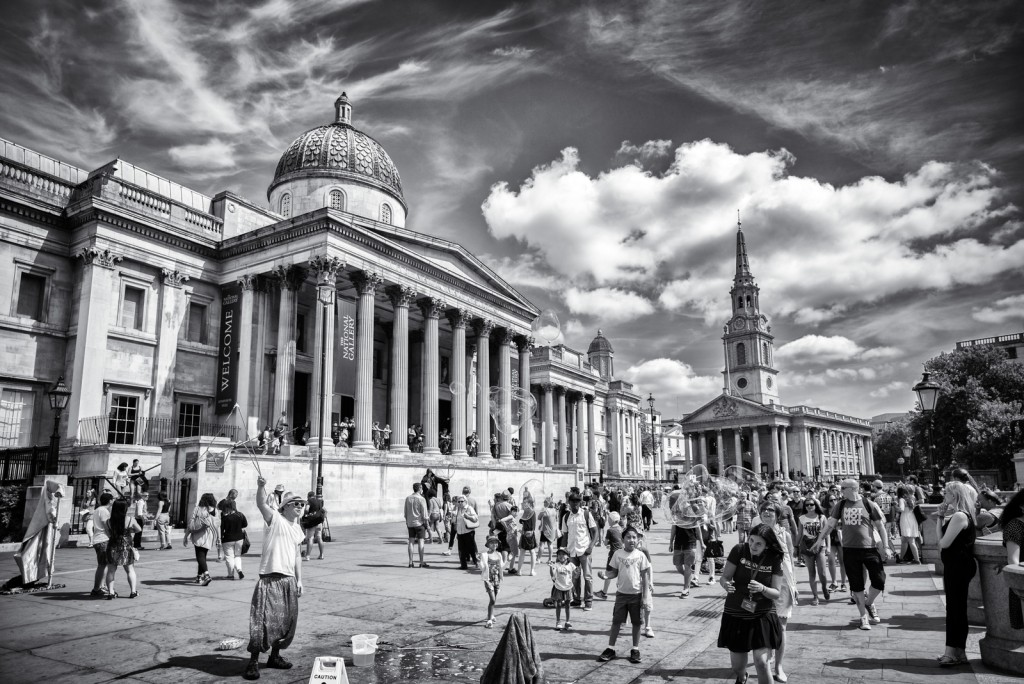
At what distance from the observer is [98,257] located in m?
26.4

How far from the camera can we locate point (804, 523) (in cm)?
1133

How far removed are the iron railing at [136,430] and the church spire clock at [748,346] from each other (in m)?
100

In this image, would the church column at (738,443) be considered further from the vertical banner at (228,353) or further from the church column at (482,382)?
the vertical banner at (228,353)

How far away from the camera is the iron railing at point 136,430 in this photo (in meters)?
25.3

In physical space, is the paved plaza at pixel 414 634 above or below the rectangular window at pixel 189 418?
below

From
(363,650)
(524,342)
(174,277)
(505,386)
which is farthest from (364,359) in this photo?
(363,650)

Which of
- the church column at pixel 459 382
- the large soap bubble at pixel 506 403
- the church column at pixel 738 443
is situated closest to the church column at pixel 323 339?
the church column at pixel 459 382

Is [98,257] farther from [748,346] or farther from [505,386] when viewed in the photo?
[748,346]

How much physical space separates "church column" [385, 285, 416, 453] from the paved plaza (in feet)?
56.8

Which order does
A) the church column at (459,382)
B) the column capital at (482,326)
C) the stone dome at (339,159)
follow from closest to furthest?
the church column at (459,382), the stone dome at (339,159), the column capital at (482,326)

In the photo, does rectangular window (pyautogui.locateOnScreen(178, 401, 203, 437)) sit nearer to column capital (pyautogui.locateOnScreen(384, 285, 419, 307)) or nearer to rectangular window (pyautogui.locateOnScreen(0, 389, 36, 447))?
rectangular window (pyautogui.locateOnScreen(0, 389, 36, 447))

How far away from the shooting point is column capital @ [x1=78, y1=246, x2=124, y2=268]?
26281 millimetres

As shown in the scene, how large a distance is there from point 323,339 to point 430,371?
23.5 feet

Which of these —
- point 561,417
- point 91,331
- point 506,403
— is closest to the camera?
point 91,331
